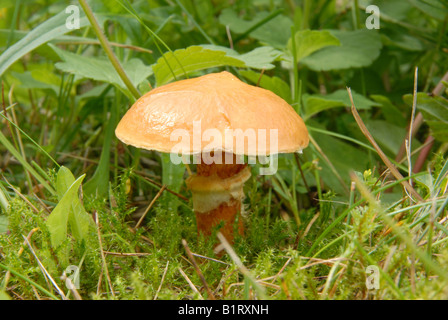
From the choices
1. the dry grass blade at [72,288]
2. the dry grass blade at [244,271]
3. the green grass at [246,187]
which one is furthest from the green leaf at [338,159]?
the dry grass blade at [72,288]

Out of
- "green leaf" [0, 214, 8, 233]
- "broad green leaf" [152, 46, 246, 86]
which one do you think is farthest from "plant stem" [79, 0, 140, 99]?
"green leaf" [0, 214, 8, 233]

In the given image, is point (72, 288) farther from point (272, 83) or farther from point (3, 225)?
point (272, 83)

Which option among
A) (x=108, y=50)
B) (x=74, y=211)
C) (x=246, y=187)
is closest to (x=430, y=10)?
(x=246, y=187)

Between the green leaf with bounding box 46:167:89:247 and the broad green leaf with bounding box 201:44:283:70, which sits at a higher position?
the broad green leaf with bounding box 201:44:283:70

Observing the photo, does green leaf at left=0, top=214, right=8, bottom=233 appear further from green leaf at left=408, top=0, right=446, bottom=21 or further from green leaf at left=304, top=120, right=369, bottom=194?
green leaf at left=408, top=0, right=446, bottom=21

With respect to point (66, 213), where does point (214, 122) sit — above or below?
above
